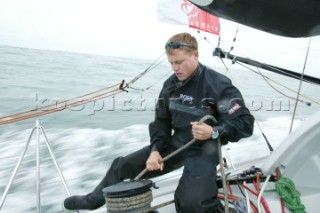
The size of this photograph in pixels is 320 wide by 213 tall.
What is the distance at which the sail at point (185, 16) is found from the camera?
373cm

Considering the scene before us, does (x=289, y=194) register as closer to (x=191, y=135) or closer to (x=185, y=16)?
(x=191, y=135)

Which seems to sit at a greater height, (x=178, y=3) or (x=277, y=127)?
(x=178, y=3)

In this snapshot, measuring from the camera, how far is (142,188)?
1.25m

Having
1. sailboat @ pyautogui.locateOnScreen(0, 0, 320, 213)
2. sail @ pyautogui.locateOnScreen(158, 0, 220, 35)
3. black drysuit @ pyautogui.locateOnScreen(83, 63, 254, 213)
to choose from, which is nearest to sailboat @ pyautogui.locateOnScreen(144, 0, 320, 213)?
sailboat @ pyautogui.locateOnScreen(0, 0, 320, 213)

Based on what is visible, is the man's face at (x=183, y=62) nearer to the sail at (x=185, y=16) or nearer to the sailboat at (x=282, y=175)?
the sailboat at (x=282, y=175)

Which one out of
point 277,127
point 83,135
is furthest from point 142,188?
point 277,127

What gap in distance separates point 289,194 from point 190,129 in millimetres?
544

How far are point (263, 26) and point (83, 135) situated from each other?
13.9 feet

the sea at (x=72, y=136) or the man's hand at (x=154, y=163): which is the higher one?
the man's hand at (x=154, y=163)

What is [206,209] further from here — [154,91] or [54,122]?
[154,91]

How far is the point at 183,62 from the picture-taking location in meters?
1.55

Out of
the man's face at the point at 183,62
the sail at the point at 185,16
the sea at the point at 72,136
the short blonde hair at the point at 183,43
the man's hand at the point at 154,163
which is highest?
the sail at the point at 185,16

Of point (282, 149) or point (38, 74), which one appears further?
point (38, 74)

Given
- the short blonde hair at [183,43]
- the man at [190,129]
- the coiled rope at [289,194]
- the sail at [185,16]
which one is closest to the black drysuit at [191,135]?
the man at [190,129]
